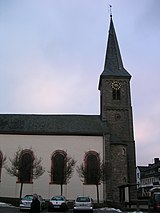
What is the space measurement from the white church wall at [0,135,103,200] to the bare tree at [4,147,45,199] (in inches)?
24.5

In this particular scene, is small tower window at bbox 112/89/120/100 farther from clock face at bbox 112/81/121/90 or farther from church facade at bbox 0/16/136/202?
clock face at bbox 112/81/121/90

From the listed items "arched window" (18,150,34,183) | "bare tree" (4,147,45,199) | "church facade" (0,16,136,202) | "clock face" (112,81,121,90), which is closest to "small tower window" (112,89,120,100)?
"church facade" (0,16,136,202)

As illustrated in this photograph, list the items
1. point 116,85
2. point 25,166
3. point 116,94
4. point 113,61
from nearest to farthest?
point 25,166 < point 116,94 < point 116,85 < point 113,61

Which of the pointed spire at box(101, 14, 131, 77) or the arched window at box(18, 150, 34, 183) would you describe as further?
the pointed spire at box(101, 14, 131, 77)

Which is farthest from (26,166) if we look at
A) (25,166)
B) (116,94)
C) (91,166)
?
(116,94)

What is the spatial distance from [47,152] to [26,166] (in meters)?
3.59

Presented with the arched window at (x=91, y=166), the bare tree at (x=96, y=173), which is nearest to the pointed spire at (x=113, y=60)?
the arched window at (x=91, y=166)

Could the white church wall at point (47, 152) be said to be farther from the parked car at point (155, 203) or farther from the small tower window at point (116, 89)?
the parked car at point (155, 203)

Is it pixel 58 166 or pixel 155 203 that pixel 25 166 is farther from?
pixel 155 203

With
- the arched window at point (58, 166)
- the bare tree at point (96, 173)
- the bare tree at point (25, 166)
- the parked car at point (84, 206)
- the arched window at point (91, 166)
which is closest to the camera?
the parked car at point (84, 206)

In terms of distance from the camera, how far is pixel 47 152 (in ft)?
133

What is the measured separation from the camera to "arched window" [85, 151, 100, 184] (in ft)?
127

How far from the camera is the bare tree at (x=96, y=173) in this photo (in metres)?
36.7

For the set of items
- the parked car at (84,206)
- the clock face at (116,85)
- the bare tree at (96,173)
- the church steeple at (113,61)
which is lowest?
the parked car at (84,206)
